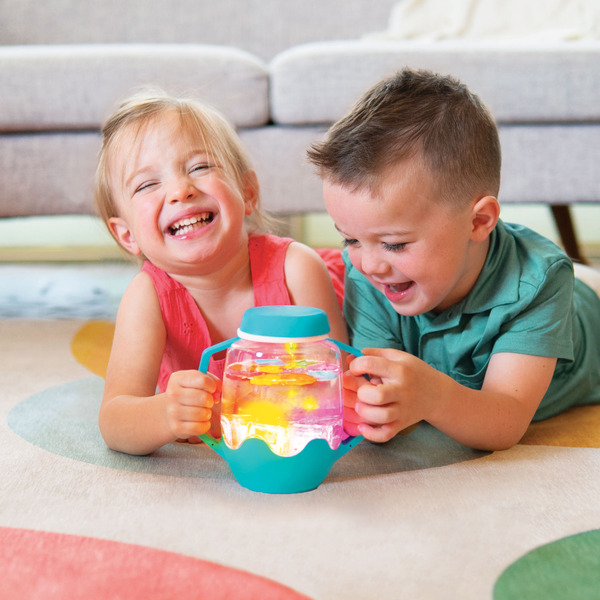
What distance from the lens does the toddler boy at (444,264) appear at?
0.73 metres

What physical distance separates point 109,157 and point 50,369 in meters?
0.41

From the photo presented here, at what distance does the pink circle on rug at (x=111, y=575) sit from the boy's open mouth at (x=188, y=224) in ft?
1.56

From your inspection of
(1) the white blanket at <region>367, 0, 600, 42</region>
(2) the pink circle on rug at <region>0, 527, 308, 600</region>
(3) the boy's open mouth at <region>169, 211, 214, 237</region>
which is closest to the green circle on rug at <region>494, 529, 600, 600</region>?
(2) the pink circle on rug at <region>0, 527, 308, 600</region>

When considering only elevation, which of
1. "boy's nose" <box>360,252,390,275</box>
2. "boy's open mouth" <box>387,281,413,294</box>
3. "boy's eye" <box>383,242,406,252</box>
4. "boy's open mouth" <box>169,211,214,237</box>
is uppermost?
"boy's eye" <box>383,242,406,252</box>

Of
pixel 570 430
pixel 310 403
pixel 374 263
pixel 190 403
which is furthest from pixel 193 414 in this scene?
pixel 570 430

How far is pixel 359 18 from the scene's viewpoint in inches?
89.9

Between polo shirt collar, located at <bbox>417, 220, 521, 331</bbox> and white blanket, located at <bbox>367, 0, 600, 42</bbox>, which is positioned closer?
polo shirt collar, located at <bbox>417, 220, 521, 331</bbox>

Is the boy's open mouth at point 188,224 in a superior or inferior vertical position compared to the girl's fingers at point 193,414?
superior

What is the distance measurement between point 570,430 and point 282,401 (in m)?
0.46

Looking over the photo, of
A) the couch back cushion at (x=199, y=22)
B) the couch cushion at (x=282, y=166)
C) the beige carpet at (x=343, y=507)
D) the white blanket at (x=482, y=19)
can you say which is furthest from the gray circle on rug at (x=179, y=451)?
the couch back cushion at (x=199, y=22)

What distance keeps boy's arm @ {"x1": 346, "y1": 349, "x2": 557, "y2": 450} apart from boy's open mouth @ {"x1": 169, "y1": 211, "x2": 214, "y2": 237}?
35 centimetres

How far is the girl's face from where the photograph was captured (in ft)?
3.05

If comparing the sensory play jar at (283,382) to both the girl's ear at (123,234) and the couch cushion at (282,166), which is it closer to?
the girl's ear at (123,234)

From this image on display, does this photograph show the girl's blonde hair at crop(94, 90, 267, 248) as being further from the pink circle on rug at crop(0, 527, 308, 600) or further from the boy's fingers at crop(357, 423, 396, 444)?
the pink circle on rug at crop(0, 527, 308, 600)
